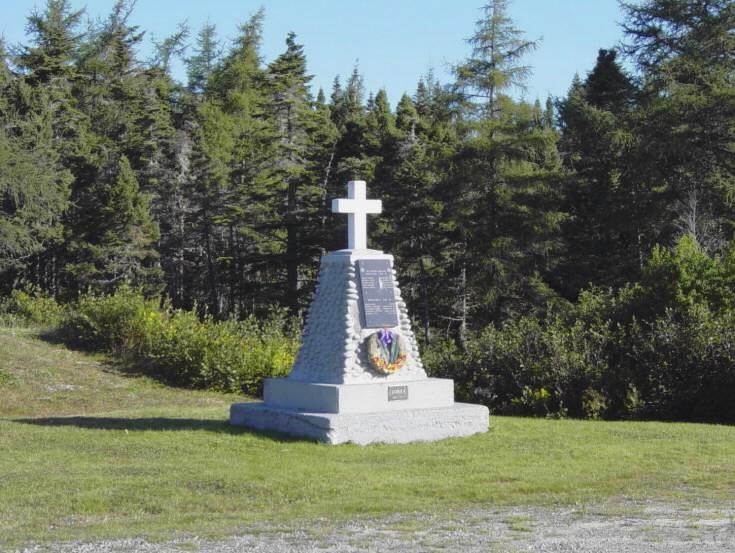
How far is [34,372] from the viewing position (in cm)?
2097

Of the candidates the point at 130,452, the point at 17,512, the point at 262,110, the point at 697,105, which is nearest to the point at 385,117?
the point at 262,110

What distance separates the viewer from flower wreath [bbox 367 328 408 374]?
520 inches

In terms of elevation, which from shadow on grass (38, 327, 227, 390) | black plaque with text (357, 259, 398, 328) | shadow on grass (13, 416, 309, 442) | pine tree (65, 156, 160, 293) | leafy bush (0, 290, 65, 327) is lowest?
shadow on grass (13, 416, 309, 442)

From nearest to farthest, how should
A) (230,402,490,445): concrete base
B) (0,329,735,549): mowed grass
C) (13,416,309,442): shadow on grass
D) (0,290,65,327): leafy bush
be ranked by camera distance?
(0,329,735,549): mowed grass → (230,402,490,445): concrete base → (13,416,309,442): shadow on grass → (0,290,65,327): leafy bush

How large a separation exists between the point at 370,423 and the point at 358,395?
0.40 m

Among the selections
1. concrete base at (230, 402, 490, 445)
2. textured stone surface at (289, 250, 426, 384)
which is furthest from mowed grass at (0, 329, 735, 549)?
textured stone surface at (289, 250, 426, 384)

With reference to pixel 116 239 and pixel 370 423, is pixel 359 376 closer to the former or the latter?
pixel 370 423

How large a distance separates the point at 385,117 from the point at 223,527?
1580 inches

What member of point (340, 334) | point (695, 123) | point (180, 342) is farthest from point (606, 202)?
point (340, 334)

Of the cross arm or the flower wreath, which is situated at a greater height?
the cross arm

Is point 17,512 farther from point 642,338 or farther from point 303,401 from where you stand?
point 642,338

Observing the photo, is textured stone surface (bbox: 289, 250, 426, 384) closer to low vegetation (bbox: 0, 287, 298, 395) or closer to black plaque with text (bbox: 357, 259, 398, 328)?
black plaque with text (bbox: 357, 259, 398, 328)

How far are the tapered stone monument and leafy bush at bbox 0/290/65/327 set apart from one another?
14.2m

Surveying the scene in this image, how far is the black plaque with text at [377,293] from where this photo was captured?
13.3m
